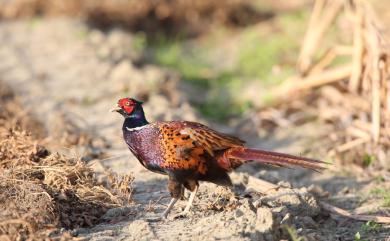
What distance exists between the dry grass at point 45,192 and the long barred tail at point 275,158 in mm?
881

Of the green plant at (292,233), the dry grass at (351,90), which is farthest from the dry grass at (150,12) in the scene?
the green plant at (292,233)

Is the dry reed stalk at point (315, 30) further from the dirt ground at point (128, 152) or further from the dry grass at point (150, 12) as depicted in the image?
the dry grass at point (150, 12)

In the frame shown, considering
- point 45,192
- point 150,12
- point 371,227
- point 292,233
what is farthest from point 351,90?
point 150,12

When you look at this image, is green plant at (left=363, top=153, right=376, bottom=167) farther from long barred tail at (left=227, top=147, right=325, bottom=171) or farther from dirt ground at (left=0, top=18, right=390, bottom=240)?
long barred tail at (left=227, top=147, right=325, bottom=171)

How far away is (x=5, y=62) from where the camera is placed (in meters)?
10.5

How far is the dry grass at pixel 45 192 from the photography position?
420 centimetres

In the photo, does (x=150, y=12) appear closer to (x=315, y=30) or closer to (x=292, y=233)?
(x=315, y=30)

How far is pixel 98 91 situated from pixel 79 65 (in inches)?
48.1

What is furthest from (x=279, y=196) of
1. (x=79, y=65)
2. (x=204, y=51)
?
(x=204, y=51)

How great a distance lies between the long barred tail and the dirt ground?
0.30 meters

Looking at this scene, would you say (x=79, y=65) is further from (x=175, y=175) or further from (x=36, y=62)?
(x=175, y=175)

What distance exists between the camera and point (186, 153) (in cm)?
468

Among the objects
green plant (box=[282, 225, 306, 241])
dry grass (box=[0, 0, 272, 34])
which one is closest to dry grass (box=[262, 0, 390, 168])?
green plant (box=[282, 225, 306, 241])

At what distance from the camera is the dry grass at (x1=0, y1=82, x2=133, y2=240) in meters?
4.20
